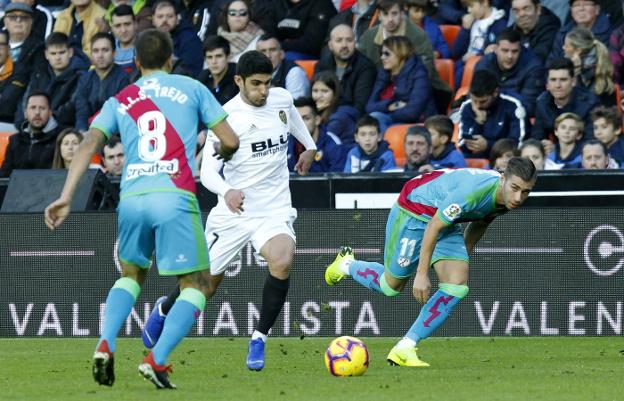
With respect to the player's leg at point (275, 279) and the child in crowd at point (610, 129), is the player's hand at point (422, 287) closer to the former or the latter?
the player's leg at point (275, 279)

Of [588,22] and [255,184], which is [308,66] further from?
[255,184]

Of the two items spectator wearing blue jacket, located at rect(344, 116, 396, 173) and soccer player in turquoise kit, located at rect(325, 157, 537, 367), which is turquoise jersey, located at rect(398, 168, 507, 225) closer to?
soccer player in turquoise kit, located at rect(325, 157, 537, 367)

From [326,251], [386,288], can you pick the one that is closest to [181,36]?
[326,251]

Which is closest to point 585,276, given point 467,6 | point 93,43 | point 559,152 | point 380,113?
point 559,152

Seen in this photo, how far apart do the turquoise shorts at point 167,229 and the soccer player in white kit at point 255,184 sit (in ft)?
6.16

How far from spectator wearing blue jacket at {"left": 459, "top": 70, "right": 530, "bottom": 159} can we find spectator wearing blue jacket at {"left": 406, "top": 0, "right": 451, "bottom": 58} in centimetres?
193

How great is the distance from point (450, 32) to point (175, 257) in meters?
9.78

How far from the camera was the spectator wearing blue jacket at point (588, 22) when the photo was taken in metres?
15.7

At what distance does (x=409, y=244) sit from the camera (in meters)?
10.4

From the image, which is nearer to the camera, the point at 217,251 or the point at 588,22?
the point at 217,251

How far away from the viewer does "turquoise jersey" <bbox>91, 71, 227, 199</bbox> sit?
8164mm

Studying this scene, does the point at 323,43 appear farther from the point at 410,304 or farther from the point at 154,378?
the point at 154,378

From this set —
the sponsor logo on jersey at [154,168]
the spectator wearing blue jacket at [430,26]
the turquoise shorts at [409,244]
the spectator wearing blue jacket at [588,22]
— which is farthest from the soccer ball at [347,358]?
the spectator wearing blue jacket at [430,26]

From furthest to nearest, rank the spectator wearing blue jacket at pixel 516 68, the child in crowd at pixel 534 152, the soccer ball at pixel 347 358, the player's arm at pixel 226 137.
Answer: the spectator wearing blue jacket at pixel 516 68
the child in crowd at pixel 534 152
the soccer ball at pixel 347 358
the player's arm at pixel 226 137
